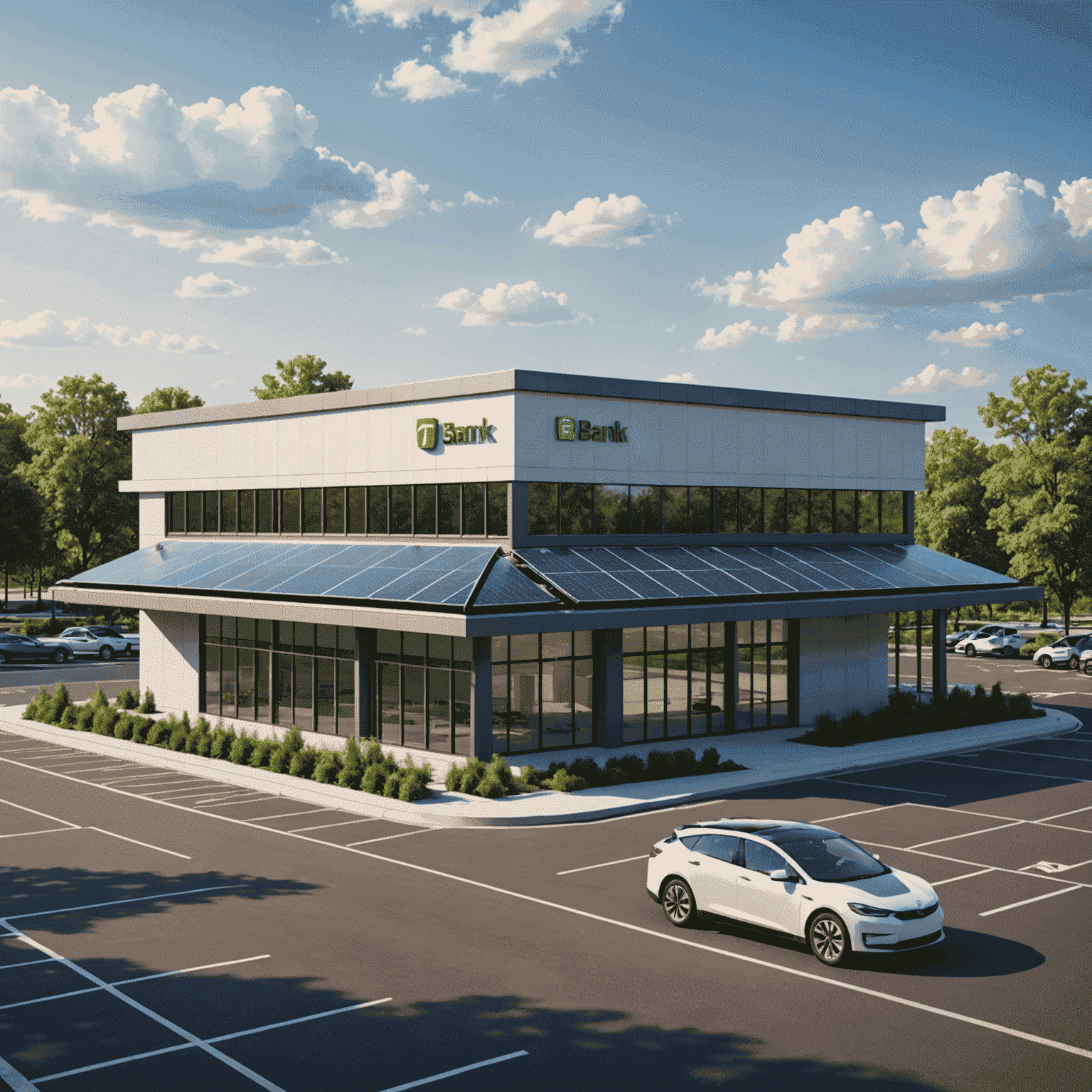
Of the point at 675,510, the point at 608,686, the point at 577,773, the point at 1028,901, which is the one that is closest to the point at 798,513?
the point at 675,510

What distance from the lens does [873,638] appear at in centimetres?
3750

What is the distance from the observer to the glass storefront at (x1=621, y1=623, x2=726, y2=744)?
31562 millimetres

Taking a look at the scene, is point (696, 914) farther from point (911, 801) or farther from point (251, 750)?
point (251, 750)

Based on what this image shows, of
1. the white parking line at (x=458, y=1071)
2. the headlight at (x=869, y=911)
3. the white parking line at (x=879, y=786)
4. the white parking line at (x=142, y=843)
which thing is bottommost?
the white parking line at (x=879, y=786)

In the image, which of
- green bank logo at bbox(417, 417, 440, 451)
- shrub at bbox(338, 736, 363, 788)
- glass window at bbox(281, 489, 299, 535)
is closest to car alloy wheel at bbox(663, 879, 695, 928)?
shrub at bbox(338, 736, 363, 788)

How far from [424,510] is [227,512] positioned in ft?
33.6

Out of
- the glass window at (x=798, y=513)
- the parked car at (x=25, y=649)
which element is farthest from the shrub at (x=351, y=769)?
the parked car at (x=25, y=649)

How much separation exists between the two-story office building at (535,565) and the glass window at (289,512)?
0.09m

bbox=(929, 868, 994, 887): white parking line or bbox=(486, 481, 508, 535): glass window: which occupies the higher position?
bbox=(486, 481, 508, 535): glass window

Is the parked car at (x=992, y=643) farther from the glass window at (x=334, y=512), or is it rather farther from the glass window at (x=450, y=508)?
the glass window at (x=334, y=512)

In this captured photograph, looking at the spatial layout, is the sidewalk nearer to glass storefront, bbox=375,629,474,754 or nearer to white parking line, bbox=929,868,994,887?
glass storefront, bbox=375,629,474,754

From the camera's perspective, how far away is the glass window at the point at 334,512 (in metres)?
35.5

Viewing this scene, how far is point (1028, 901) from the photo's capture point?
17672mm

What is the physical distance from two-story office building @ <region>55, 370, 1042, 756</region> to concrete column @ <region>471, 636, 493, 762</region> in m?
0.06
